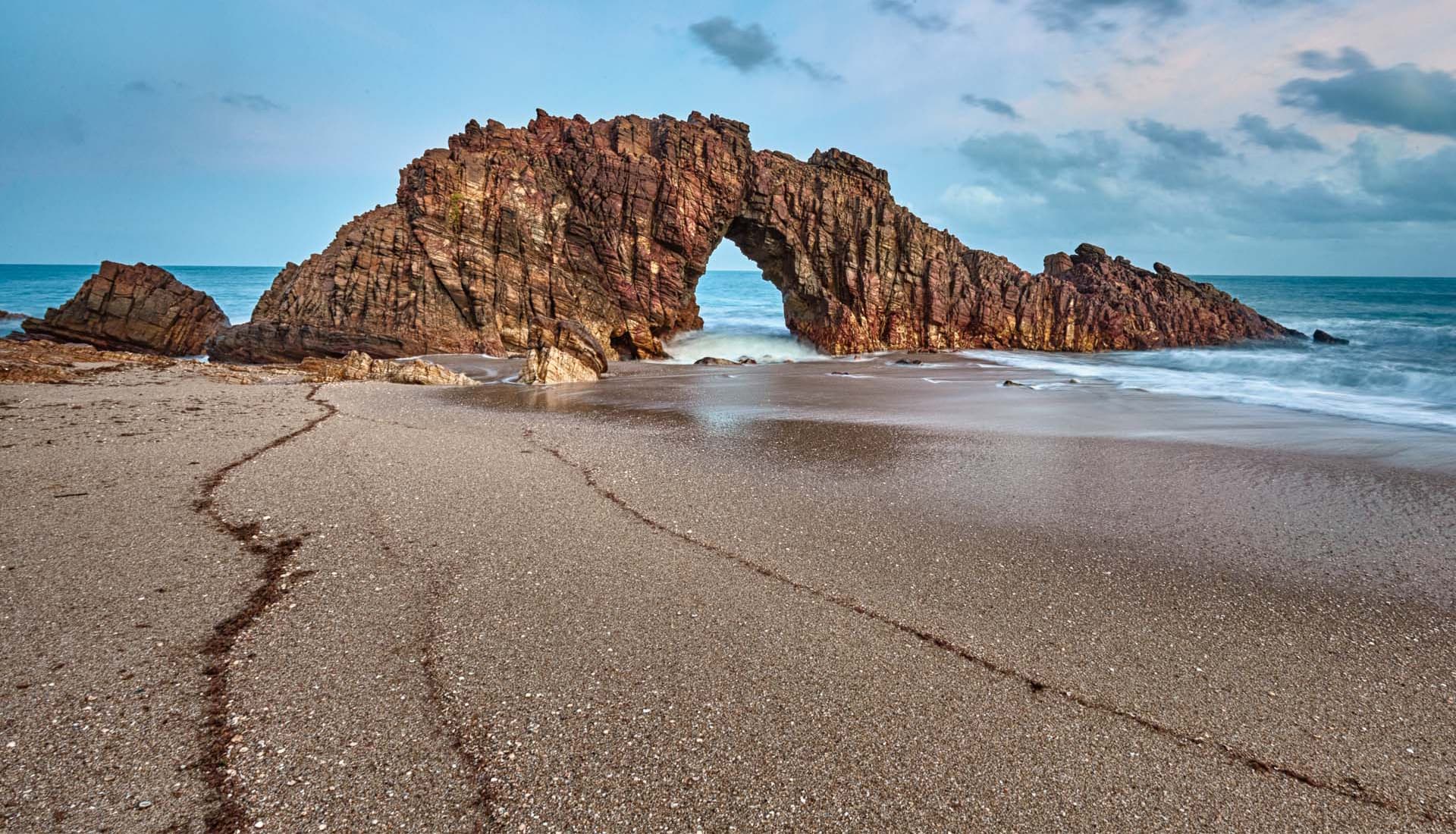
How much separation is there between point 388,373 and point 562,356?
4.24 metres

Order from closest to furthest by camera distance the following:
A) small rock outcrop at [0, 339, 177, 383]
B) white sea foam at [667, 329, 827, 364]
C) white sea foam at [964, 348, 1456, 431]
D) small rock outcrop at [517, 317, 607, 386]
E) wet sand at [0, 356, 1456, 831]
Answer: wet sand at [0, 356, 1456, 831], small rock outcrop at [0, 339, 177, 383], white sea foam at [964, 348, 1456, 431], small rock outcrop at [517, 317, 607, 386], white sea foam at [667, 329, 827, 364]

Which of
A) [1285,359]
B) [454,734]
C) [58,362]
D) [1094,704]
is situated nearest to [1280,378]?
[1285,359]

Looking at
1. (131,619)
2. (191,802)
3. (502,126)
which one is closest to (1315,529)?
(191,802)

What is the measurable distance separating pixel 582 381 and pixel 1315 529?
14.8 m

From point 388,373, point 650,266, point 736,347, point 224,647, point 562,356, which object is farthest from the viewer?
point 736,347

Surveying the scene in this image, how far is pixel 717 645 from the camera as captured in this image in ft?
11.5

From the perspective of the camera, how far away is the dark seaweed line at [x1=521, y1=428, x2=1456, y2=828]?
2.52 m

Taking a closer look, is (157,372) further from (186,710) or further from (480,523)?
(186,710)

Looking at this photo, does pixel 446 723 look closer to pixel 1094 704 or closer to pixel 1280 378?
pixel 1094 704

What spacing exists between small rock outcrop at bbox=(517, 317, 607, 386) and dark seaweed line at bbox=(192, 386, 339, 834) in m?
10.7

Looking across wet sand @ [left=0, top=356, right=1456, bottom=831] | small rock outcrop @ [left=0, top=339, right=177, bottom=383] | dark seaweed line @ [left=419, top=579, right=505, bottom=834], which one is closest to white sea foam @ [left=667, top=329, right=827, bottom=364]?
small rock outcrop @ [left=0, top=339, right=177, bottom=383]

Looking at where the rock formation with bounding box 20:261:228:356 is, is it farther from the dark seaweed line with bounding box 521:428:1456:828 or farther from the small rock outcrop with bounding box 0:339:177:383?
the dark seaweed line with bounding box 521:428:1456:828

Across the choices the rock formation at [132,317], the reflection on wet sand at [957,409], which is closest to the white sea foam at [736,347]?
the reflection on wet sand at [957,409]

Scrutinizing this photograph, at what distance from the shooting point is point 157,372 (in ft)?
46.6
